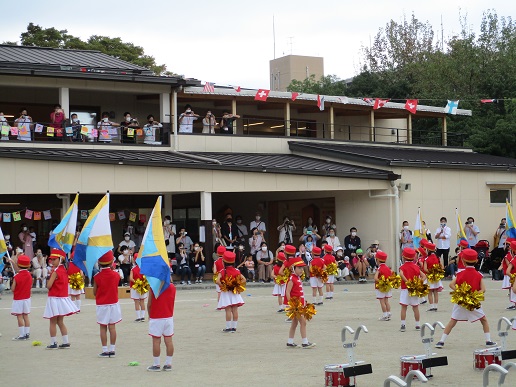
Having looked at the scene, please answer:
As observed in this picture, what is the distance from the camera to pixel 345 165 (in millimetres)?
Result: 36281

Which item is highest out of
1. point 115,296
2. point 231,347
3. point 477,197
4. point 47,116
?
point 47,116

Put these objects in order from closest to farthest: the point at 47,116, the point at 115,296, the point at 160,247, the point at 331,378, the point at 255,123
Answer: the point at 331,378, the point at 160,247, the point at 115,296, the point at 47,116, the point at 255,123

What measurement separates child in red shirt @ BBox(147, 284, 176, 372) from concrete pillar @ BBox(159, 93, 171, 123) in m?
22.0

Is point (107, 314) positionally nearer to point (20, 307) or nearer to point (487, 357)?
point (20, 307)

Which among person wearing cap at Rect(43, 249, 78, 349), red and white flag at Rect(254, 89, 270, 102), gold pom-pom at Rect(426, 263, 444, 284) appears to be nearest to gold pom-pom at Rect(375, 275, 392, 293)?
gold pom-pom at Rect(426, 263, 444, 284)

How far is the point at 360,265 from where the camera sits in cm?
3294

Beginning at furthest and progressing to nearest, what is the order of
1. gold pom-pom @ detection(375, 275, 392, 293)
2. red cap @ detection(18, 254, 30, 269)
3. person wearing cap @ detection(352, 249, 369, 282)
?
1. person wearing cap @ detection(352, 249, 369, 282)
2. gold pom-pom @ detection(375, 275, 392, 293)
3. red cap @ detection(18, 254, 30, 269)

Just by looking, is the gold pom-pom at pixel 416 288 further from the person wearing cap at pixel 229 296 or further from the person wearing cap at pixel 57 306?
the person wearing cap at pixel 57 306

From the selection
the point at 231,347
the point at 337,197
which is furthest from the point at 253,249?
the point at 231,347

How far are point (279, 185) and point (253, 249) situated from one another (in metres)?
2.72

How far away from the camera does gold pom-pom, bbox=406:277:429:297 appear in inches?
722

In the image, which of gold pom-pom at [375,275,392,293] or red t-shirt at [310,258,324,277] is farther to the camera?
red t-shirt at [310,258,324,277]

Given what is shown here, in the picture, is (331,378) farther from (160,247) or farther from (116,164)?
(116,164)

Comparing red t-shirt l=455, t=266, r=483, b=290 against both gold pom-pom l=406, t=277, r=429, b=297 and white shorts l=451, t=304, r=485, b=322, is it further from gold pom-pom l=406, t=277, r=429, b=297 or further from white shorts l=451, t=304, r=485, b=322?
gold pom-pom l=406, t=277, r=429, b=297
